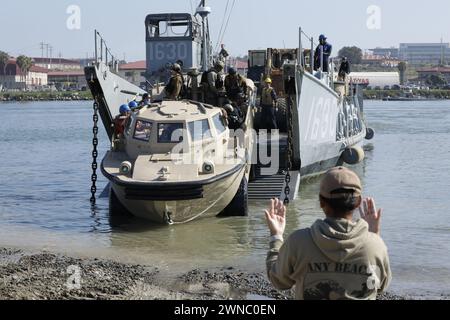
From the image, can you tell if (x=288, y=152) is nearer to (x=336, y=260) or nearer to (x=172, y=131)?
(x=172, y=131)

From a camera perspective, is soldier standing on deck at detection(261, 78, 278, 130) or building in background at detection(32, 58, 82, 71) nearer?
soldier standing on deck at detection(261, 78, 278, 130)

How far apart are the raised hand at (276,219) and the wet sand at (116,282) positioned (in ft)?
12.5

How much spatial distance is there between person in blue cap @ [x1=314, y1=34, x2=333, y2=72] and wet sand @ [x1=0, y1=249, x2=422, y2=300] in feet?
36.6

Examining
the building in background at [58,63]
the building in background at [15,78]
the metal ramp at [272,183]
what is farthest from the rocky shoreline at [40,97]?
the metal ramp at [272,183]

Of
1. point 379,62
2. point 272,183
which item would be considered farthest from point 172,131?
point 379,62

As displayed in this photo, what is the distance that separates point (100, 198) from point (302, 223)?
4.85 m

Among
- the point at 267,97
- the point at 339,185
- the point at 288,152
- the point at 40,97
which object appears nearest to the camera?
the point at 339,185

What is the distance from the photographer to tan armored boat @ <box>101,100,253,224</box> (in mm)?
11703

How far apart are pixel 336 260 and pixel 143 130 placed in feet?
31.2

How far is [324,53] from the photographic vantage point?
20.0 m

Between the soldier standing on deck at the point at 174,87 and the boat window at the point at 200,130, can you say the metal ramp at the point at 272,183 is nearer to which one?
the soldier standing on deck at the point at 174,87

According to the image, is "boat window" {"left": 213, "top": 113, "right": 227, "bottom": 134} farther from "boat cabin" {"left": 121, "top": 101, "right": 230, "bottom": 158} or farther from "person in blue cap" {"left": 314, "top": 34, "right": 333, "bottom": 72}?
"person in blue cap" {"left": 314, "top": 34, "right": 333, "bottom": 72}

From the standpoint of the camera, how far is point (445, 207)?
49.8 ft

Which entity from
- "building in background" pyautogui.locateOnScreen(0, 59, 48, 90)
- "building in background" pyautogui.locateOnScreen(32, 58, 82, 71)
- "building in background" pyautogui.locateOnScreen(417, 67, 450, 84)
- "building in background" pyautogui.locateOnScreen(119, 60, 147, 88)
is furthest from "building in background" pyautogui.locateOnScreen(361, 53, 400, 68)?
"building in background" pyautogui.locateOnScreen(119, 60, 147, 88)
